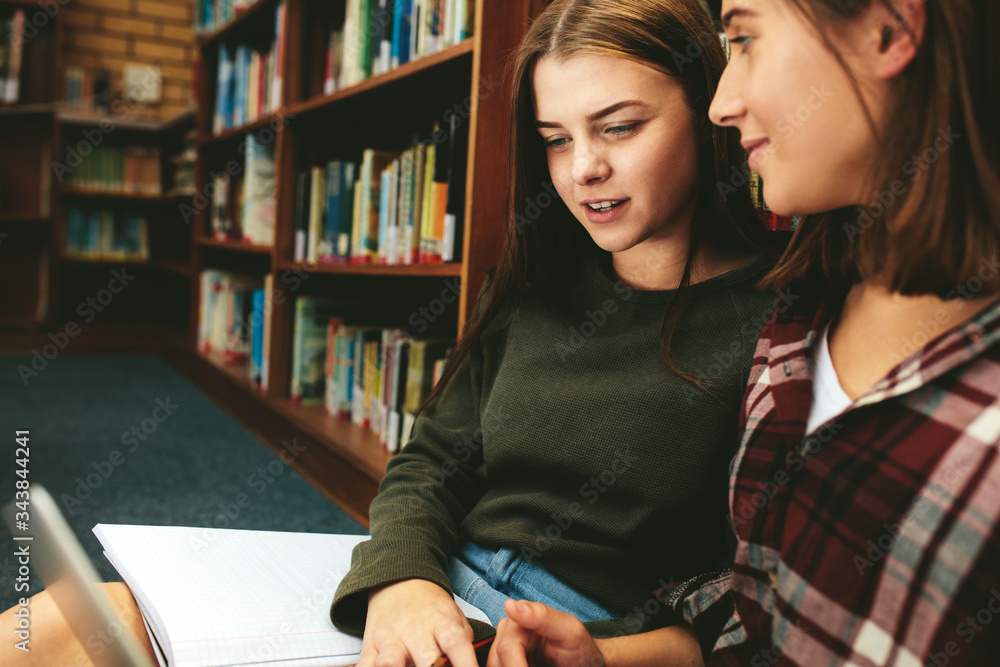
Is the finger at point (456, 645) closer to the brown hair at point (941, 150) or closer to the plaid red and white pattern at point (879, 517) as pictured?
the plaid red and white pattern at point (879, 517)

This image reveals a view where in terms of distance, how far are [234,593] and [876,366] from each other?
0.63 meters

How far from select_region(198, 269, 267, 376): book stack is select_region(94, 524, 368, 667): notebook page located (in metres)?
1.87

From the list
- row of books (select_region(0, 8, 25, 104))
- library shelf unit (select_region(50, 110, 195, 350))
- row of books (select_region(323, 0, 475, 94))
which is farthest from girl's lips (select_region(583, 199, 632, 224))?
row of books (select_region(0, 8, 25, 104))

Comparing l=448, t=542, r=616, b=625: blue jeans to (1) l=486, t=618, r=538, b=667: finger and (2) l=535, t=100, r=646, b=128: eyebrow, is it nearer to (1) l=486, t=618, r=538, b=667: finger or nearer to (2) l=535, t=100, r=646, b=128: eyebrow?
(1) l=486, t=618, r=538, b=667: finger

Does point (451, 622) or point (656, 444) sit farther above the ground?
point (656, 444)

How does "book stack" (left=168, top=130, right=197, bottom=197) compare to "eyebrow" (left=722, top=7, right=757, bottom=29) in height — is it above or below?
above

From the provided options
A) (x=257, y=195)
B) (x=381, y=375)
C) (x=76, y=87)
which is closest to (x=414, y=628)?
(x=381, y=375)

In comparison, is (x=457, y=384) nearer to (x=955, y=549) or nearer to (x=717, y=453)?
(x=717, y=453)

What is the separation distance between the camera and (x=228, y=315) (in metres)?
3.08

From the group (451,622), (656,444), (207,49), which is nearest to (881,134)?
(656,444)

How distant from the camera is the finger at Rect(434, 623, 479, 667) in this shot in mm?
664

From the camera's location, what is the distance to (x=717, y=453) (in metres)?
0.81

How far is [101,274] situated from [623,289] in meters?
4.09

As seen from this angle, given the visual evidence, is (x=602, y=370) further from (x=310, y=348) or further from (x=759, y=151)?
(x=310, y=348)
